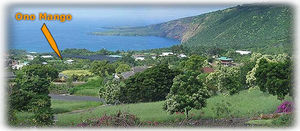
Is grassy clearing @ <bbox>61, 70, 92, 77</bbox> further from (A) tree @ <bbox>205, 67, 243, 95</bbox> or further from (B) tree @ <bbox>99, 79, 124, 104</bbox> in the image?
(A) tree @ <bbox>205, 67, 243, 95</bbox>

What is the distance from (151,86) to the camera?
1141 cm

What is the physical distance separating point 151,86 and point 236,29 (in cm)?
2808

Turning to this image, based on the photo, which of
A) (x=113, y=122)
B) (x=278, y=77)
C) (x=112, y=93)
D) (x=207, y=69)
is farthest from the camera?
(x=207, y=69)

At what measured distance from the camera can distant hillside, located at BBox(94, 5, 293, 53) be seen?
33312mm

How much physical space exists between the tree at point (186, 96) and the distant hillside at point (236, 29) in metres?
22.5

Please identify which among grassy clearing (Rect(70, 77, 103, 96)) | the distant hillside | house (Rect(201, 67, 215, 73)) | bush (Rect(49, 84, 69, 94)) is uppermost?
the distant hillside

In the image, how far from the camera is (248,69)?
13828mm

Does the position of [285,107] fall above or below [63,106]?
above

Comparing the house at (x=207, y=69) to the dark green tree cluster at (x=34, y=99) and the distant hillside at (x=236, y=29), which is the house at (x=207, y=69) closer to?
the dark green tree cluster at (x=34, y=99)

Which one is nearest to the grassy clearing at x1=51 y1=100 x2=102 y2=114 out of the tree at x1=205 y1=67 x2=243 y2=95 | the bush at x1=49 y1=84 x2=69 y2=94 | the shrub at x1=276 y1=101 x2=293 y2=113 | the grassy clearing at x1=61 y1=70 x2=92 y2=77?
the bush at x1=49 y1=84 x2=69 y2=94

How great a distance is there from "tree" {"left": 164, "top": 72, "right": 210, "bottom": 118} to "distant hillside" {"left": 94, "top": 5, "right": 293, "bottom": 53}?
73.8 ft

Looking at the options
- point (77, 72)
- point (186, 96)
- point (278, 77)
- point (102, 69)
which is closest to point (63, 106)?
point (186, 96)

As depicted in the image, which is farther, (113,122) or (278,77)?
(278,77)

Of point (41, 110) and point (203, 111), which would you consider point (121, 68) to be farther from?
point (41, 110)
